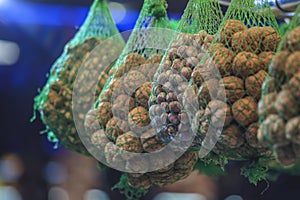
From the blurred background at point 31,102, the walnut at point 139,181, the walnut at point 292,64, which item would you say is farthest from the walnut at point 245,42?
the blurred background at point 31,102

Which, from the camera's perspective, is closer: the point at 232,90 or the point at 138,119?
the point at 232,90

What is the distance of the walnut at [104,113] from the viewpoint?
120cm

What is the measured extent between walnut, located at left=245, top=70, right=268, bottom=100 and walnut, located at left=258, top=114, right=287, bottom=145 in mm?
148

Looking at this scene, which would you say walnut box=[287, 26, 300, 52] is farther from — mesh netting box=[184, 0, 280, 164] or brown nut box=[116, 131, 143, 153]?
brown nut box=[116, 131, 143, 153]

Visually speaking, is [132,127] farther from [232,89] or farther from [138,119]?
[232,89]

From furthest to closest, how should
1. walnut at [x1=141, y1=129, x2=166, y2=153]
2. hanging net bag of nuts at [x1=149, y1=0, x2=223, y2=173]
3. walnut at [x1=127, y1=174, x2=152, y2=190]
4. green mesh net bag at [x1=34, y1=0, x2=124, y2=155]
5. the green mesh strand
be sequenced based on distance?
green mesh net bag at [x1=34, y1=0, x2=124, y2=155] → the green mesh strand → walnut at [x1=127, y1=174, x2=152, y2=190] → walnut at [x1=141, y1=129, x2=166, y2=153] → hanging net bag of nuts at [x1=149, y1=0, x2=223, y2=173]

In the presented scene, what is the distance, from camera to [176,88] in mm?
1023

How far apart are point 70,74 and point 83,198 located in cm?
193

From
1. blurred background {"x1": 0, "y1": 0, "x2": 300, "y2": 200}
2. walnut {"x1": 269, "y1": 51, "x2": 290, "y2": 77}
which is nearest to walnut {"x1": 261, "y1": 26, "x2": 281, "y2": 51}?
walnut {"x1": 269, "y1": 51, "x2": 290, "y2": 77}

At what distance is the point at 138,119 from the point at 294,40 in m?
0.46

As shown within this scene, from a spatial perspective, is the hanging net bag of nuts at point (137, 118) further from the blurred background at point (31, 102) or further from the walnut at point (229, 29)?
the blurred background at point (31, 102)

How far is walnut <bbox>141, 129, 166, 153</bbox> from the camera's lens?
112 centimetres

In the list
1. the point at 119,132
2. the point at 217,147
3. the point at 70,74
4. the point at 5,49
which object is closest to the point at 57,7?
the point at 5,49

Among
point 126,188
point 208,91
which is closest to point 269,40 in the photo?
point 208,91
